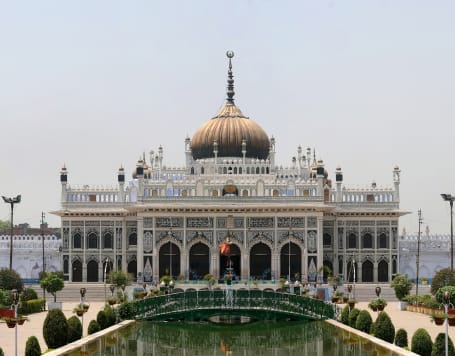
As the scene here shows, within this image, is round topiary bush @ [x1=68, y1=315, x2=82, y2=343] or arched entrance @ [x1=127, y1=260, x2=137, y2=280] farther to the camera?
arched entrance @ [x1=127, y1=260, x2=137, y2=280]

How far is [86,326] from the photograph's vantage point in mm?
31484

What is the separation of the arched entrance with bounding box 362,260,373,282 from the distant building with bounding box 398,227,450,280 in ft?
Answer: 7.98

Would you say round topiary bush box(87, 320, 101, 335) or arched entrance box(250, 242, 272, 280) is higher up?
arched entrance box(250, 242, 272, 280)

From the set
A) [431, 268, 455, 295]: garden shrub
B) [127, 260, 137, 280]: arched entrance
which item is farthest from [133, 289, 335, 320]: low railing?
[127, 260, 137, 280]: arched entrance

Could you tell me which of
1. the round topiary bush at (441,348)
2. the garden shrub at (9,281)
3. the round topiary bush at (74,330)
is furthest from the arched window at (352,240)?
the round topiary bush at (441,348)

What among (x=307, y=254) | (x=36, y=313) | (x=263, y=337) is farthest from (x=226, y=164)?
(x=263, y=337)

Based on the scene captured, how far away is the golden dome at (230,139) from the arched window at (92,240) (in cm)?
665

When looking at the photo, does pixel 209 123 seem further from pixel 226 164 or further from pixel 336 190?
pixel 336 190

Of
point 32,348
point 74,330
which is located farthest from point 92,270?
point 32,348

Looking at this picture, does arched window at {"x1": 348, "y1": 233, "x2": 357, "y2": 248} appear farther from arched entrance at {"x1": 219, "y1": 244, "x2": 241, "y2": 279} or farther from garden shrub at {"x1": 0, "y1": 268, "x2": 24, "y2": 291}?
garden shrub at {"x1": 0, "y1": 268, "x2": 24, "y2": 291}

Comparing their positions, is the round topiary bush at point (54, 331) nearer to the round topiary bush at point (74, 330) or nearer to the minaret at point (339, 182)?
the round topiary bush at point (74, 330)

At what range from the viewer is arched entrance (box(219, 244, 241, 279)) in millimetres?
48469

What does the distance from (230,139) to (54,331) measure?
92.4ft

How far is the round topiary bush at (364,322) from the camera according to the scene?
2815cm
